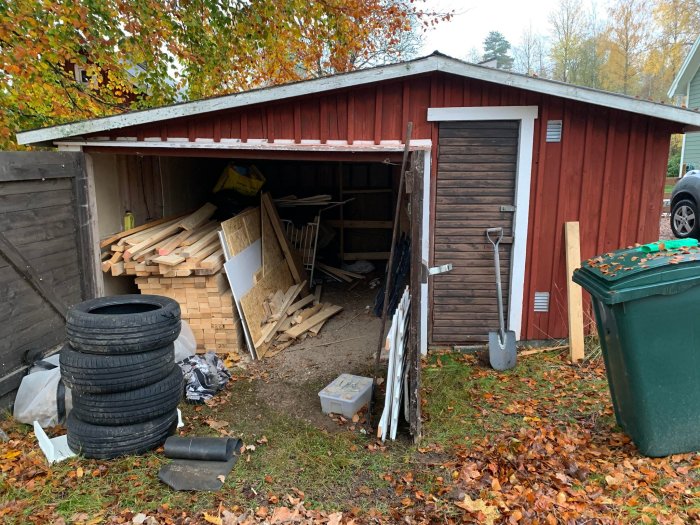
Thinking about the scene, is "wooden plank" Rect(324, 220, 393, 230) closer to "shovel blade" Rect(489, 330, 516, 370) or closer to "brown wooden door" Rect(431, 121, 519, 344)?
"brown wooden door" Rect(431, 121, 519, 344)

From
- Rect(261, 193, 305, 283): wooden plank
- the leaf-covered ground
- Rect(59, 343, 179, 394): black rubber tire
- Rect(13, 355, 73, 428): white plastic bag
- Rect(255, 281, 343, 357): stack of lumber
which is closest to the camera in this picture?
the leaf-covered ground

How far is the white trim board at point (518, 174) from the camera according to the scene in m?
5.24

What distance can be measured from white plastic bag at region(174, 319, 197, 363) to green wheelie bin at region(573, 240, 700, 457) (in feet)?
12.8

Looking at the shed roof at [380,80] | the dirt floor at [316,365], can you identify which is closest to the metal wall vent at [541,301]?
the dirt floor at [316,365]

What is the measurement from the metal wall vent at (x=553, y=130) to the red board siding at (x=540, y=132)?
A: 2.1 inches

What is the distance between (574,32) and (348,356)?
36.5 metres

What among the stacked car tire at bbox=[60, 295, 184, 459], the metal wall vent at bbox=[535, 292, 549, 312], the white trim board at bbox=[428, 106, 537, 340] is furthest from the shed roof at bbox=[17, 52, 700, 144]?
the stacked car tire at bbox=[60, 295, 184, 459]

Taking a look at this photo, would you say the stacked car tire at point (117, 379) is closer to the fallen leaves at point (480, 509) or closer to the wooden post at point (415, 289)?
the wooden post at point (415, 289)

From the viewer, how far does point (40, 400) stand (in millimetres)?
4137

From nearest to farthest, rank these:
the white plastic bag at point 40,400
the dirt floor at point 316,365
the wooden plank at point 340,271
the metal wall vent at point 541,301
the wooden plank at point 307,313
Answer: the white plastic bag at point 40,400
the dirt floor at point 316,365
the metal wall vent at point 541,301
the wooden plank at point 307,313
the wooden plank at point 340,271

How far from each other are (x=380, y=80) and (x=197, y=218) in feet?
10.7

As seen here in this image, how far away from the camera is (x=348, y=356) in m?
5.85

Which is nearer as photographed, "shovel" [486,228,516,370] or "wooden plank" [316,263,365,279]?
"shovel" [486,228,516,370]

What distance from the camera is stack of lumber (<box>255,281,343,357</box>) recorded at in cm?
615
